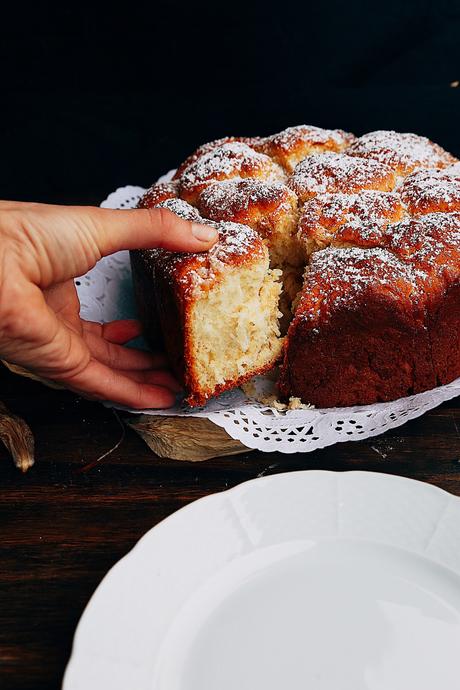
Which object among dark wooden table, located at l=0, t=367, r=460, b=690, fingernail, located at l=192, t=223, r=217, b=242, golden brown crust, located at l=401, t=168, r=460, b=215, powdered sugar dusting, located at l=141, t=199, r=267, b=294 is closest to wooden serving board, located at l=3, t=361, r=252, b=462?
dark wooden table, located at l=0, t=367, r=460, b=690

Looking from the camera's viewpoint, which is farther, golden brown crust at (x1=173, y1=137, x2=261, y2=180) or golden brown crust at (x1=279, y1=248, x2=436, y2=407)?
golden brown crust at (x1=173, y1=137, x2=261, y2=180)

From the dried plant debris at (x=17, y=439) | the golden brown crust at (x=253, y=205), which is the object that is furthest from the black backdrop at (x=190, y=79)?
the dried plant debris at (x=17, y=439)

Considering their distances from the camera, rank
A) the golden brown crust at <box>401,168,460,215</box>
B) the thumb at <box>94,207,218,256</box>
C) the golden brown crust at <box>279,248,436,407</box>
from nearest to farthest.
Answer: the thumb at <box>94,207,218,256</box> < the golden brown crust at <box>279,248,436,407</box> < the golden brown crust at <box>401,168,460,215</box>

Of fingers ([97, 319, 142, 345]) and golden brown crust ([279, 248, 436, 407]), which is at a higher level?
golden brown crust ([279, 248, 436, 407])

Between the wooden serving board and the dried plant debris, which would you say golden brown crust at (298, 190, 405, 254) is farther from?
the dried plant debris

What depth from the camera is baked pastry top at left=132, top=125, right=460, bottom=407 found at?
5.05 ft

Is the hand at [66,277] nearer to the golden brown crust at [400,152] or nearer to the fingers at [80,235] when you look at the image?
the fingers at [80,235]

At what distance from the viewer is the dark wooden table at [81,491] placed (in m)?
1.16

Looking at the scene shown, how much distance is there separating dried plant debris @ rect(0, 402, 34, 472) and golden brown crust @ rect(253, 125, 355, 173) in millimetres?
1025

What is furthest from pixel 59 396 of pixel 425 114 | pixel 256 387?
pixel 425 114

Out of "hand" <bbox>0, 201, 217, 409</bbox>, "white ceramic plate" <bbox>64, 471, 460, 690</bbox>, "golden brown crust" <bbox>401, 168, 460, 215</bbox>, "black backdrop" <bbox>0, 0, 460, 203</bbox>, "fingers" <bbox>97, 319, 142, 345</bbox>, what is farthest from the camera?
"black backdrop" <bbox>0, 0, 460, 203</bbox>

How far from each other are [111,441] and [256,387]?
38 cm

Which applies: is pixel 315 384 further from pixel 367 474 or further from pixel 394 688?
pixel 394 688

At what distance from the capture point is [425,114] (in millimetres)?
2314
